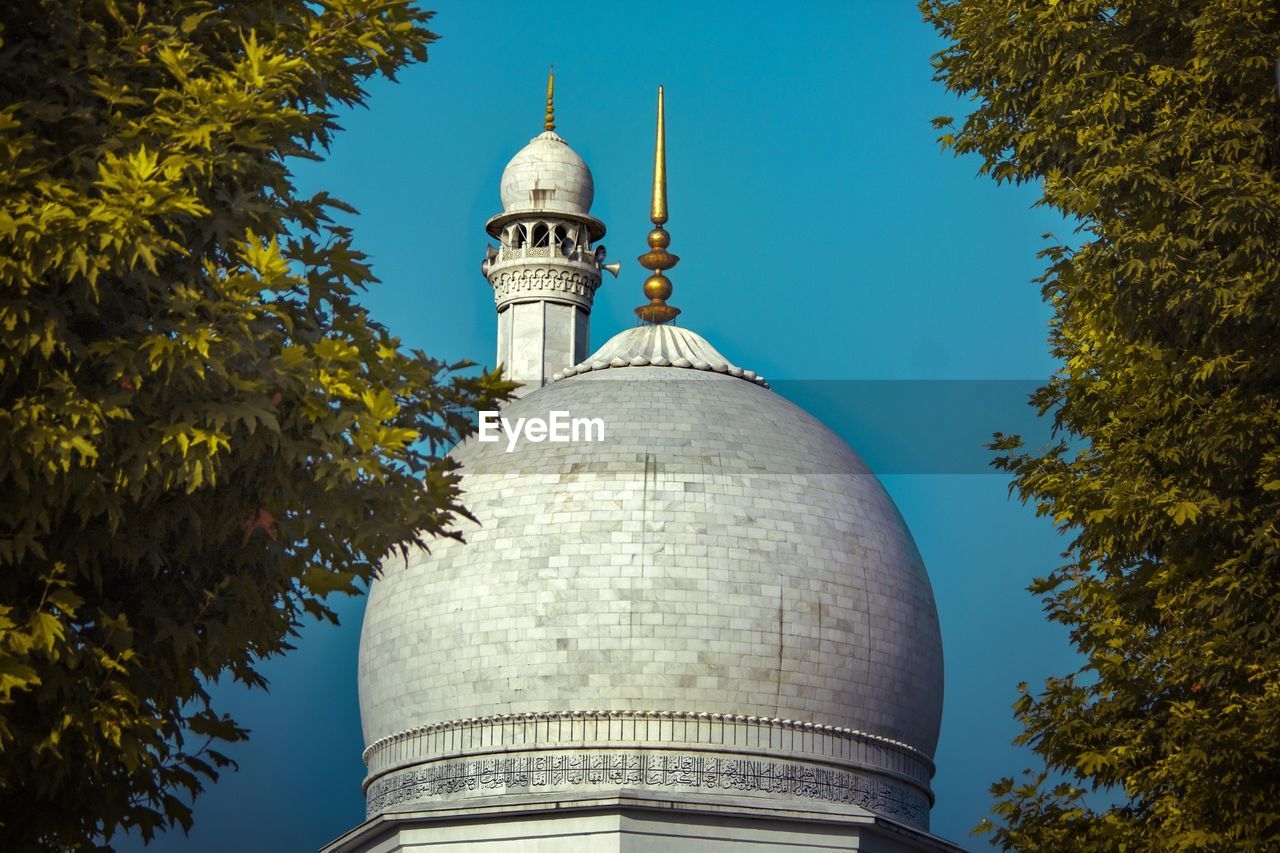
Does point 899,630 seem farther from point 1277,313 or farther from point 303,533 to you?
point 303,533

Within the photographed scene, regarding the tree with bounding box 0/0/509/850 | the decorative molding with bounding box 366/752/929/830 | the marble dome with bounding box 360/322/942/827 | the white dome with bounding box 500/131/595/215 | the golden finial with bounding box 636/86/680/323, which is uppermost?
the white dome with bounding box 500/131/595/215

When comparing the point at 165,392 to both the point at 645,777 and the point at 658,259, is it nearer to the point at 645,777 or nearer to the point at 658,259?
the point at 645,777

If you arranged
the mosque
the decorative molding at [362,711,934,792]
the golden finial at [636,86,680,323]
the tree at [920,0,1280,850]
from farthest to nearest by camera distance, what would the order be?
the golden finial at [636,86,680,323] < the decorative molding at [362,711,934,792] < the mosque < the tree at [920,0,1280,850]

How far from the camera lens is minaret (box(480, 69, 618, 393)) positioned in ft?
126

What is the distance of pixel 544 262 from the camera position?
3884 centimetres

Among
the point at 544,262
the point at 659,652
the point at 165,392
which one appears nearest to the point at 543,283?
the point at 544,262

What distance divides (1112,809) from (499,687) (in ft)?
42.5

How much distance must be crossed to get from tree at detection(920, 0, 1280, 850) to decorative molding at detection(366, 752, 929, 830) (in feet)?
34.3

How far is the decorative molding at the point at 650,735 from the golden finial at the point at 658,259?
8.73 metres

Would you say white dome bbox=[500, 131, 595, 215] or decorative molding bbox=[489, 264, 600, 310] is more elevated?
white dome bbox=[500, 131, 595, 215]

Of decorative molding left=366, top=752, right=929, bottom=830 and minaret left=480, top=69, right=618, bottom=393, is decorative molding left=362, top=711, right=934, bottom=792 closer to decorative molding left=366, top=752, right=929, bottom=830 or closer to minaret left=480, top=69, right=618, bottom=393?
decorative molding left=366, top=752, right=929, bottom=830

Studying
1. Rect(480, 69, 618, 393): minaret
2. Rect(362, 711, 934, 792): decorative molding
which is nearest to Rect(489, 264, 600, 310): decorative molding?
Rect(480, 69, 618, 393): minaret

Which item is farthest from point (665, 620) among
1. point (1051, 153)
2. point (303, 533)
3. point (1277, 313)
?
point (303, 533)

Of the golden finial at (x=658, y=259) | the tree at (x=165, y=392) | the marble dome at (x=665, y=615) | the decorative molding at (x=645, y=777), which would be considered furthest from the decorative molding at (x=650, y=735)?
the tree at (x=165, y=392)
